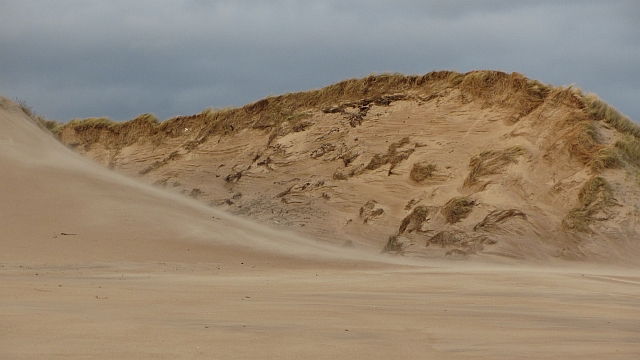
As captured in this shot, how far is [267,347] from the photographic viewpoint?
16.1ft

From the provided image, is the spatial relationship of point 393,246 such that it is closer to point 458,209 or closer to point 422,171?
point 458,209

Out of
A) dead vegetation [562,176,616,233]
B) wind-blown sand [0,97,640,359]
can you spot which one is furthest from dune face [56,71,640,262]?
wind-blown sand [0,97,640,359]

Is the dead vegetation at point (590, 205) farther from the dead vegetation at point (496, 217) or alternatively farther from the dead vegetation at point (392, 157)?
the dead vegetation at point (392, 157)

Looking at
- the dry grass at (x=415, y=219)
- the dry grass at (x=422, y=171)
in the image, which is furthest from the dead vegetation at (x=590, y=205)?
the dry grass at (x=422, y=171)

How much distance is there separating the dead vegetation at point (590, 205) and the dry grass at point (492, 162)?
2.17 metres

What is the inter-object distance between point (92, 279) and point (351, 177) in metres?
→ 14.1

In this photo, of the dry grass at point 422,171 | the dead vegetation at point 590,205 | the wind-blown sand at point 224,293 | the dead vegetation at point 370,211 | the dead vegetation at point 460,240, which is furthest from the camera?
the dry grass at point 422,171

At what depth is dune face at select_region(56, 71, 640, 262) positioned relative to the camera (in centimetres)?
1862

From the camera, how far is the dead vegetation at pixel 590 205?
18609mm

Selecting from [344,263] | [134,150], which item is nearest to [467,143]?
[344,263]

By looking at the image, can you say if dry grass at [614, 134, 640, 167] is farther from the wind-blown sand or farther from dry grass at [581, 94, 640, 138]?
the wind-blown sand

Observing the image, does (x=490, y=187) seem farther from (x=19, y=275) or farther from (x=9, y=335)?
(x=9, y=335)

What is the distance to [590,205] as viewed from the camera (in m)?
19.0

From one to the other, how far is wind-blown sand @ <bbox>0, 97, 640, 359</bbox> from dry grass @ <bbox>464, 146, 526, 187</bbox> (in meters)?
4.11
